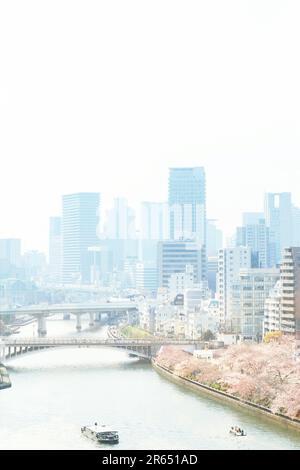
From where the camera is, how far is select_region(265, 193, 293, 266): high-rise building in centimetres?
4997

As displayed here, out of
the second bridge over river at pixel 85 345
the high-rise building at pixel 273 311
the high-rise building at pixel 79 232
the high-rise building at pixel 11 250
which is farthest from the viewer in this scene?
the high-rise building at pixel 79 232

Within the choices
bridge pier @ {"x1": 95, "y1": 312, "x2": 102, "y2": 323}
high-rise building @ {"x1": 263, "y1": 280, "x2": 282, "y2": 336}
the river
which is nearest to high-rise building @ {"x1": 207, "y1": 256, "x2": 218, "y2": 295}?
bridge pier @ {"x1": 95, "y1": 312, "x2": 102, "y2": 323}

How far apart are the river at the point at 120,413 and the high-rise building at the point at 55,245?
153ft

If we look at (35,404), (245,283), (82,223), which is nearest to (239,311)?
(245,283)

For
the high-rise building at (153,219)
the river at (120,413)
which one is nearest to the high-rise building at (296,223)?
the high-rise building at (153,219)

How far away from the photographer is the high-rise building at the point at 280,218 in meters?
50.0

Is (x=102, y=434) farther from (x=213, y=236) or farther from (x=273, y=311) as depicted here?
(x=213, y=236)

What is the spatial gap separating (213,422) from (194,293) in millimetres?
15887

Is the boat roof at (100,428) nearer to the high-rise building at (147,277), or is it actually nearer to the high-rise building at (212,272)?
the high-rise building at (212,272)

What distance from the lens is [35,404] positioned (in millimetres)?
12266

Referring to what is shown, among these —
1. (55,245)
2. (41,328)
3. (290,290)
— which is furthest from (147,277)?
(290,290)

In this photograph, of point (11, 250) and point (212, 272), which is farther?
point (11, 250)

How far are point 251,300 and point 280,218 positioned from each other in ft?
101

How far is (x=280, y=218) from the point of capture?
168 ft
